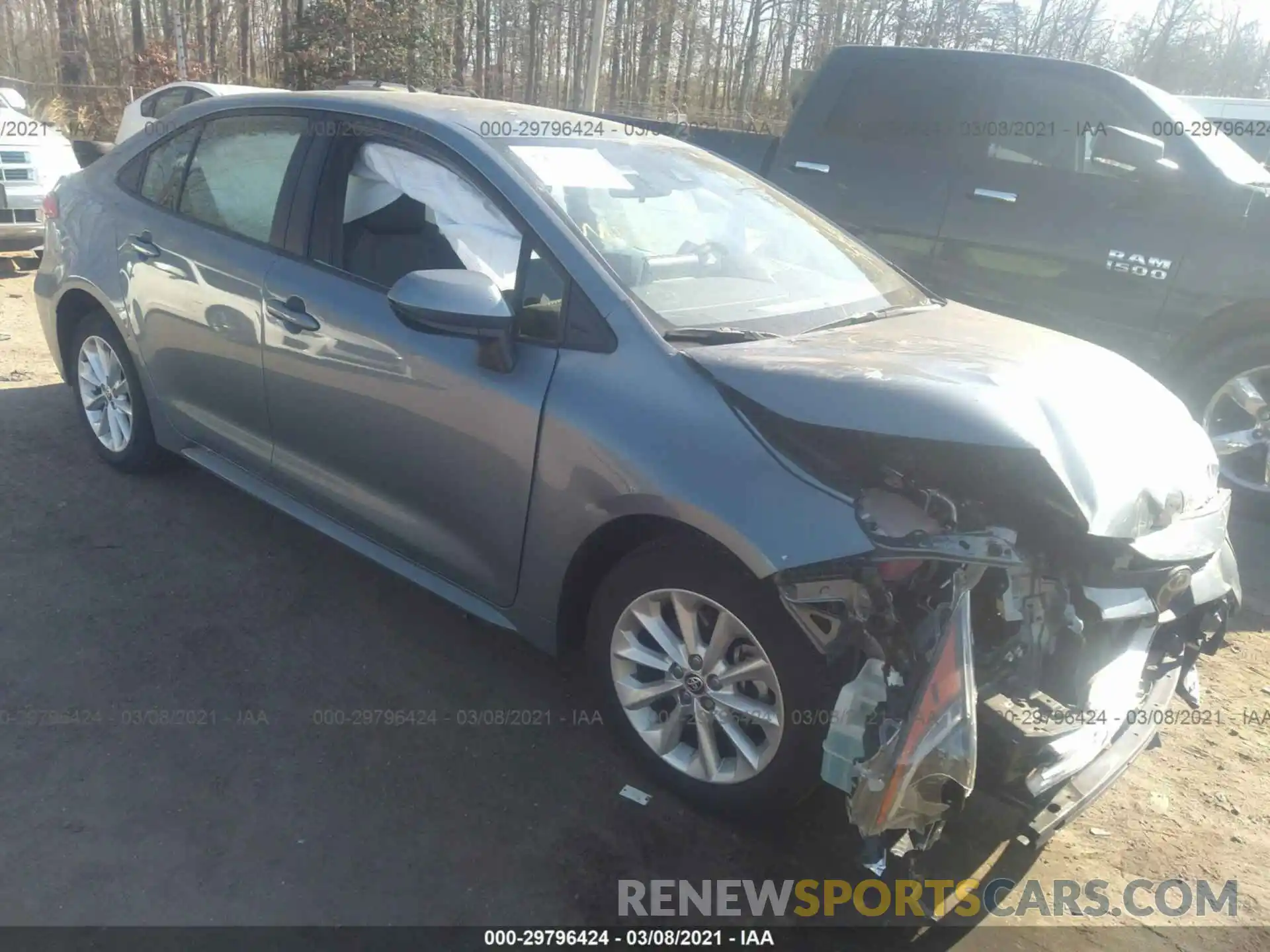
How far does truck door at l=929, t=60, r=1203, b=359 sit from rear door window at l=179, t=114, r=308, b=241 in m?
3.76

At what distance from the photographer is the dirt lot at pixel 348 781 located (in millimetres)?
2545

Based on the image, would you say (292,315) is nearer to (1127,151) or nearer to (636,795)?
(636,795)

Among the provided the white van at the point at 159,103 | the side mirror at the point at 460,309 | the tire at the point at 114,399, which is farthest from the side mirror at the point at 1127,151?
the white van at the point at 159,103

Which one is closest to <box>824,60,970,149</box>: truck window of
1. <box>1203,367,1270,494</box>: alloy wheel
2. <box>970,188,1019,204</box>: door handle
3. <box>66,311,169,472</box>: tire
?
<box>970,188,1019,204</box>: door handle

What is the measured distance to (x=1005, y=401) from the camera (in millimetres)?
2404

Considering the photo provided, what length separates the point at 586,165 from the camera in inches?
133

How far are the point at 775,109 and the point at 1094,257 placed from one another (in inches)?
811

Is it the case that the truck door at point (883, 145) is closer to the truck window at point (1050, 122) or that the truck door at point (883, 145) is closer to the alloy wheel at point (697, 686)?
the truck window at point (1050, 122)

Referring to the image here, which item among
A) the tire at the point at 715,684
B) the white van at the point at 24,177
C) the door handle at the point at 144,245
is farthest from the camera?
the white van at the point at 24,177

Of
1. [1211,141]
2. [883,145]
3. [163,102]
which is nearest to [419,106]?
[883,145]

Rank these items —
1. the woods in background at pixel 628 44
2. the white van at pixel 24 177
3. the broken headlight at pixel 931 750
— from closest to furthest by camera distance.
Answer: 1. the broken headlight at pixel 931 750
2. the white van at pixel 24 177
3. the woods in background at pixel 628 44

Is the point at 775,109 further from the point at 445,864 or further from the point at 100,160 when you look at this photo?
the point at 445,864

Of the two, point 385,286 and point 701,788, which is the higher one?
point 385,286

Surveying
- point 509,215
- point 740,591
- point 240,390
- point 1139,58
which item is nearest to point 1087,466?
point 740,591
